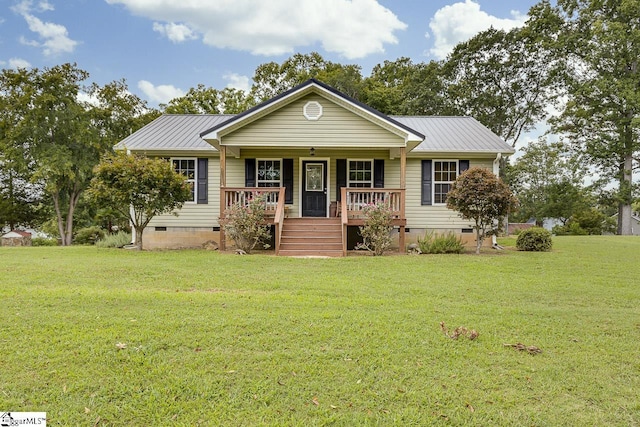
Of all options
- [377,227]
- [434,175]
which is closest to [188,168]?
[377,227]

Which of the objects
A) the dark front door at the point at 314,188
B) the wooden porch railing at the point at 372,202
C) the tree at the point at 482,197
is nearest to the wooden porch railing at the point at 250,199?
the dark front door at the point at 314,188

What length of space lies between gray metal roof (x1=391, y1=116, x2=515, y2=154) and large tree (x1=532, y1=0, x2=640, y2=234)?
39.2 feet

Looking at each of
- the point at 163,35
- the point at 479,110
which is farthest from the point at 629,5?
the point at 163,35

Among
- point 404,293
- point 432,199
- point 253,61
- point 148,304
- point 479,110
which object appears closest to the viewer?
point 148,304

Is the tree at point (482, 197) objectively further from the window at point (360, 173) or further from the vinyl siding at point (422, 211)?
the window at point (360, 173)

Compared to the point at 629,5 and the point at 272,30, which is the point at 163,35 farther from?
the point at 629,5

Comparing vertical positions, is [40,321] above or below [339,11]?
below

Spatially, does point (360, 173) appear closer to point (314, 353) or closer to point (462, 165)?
point (462, 165)

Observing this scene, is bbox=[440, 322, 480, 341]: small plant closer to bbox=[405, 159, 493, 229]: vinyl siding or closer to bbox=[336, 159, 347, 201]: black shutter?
bbox=[405, 159, 493, 229]: vinyl siding

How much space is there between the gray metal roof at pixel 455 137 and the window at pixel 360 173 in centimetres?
171

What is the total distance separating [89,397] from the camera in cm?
282

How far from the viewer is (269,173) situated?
46.3 ft

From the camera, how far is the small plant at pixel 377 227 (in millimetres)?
11008

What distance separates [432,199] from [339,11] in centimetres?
1476
